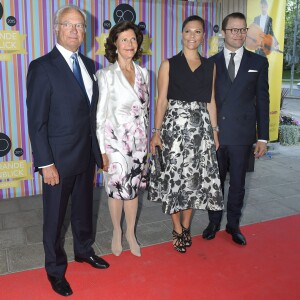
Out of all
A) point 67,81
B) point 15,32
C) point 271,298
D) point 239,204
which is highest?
point 15,32

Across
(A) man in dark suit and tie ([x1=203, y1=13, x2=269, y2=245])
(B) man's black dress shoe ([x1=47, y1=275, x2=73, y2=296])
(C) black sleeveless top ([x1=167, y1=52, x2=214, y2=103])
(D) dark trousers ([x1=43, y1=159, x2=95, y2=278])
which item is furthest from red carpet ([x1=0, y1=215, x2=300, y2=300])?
(C) black sleeveless top ([x1=167, y1=52, x2=214, y2=103])

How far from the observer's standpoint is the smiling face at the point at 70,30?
238 cm

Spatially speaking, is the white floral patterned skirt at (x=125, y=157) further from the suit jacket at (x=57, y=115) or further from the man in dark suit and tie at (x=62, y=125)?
the suit jacket at (x=57, y=115)

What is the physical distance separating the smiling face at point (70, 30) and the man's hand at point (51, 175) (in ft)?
2.56

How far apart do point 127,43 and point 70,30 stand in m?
0.48

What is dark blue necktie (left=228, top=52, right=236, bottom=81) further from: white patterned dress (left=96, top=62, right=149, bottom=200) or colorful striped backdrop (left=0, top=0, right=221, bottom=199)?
colorful striped backdrop (left=0, top=0, right=221, bottom=199)

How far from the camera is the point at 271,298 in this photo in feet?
8.27

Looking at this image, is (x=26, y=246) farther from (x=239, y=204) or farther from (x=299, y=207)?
(x=299, y=207)

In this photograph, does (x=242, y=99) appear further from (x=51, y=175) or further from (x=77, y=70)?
(x=51, y=175)

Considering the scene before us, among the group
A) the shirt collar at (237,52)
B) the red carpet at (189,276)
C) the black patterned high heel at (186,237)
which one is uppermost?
the shirt collar at (237,52)

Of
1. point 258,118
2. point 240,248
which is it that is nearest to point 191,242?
point 240,248

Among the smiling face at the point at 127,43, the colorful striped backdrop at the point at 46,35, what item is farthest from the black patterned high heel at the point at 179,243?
the colorful striped backdrop at the point at 46,35

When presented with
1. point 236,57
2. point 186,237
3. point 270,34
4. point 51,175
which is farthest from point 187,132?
point 270,34

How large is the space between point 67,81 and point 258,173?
394cm
